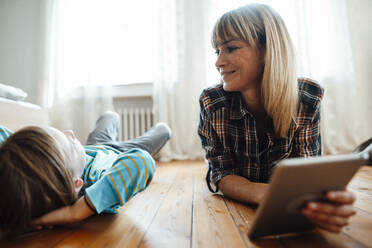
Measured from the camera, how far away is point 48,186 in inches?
21.0

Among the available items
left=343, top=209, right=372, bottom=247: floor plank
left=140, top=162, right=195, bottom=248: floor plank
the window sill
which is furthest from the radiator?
left=343, top=209, right=372, bottom=247: floor plank

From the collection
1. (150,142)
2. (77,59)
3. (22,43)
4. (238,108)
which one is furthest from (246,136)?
(22,43)

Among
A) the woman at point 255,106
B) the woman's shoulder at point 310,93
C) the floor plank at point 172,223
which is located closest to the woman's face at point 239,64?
the woman at point 255,106

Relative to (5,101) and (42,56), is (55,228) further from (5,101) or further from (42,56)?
(42,56)

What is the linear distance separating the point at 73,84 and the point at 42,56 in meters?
0.42

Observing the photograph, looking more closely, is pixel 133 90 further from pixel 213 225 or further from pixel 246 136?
pixel 213 225

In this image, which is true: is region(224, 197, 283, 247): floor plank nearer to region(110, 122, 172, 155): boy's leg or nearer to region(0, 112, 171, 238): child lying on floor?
region(0, 112, 171, 238): child lying on floor

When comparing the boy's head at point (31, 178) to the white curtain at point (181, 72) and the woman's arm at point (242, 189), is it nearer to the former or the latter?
the woman's arm at point (242, 189)

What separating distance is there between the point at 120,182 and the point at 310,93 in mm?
637

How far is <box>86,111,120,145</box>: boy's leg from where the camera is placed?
143 centimetres

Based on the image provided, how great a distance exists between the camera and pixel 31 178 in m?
0.51

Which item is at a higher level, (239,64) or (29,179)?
(239,64)

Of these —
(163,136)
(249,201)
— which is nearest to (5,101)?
(163,136)

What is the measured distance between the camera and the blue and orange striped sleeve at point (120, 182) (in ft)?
1.98
